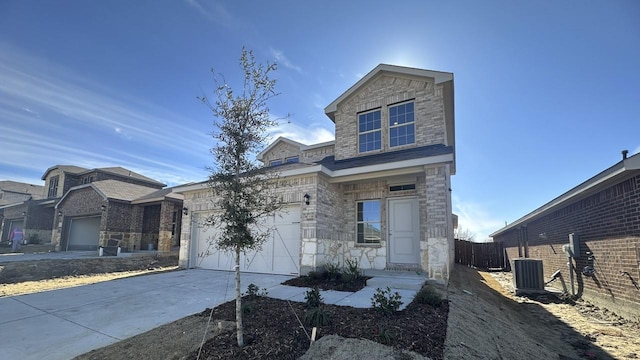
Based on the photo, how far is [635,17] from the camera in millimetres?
6398

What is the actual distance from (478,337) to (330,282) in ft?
13.5

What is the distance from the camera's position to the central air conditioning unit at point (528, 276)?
9.64m

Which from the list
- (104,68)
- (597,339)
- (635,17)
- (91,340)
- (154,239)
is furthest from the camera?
(154,239)

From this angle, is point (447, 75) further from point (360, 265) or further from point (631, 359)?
point (631, 359)

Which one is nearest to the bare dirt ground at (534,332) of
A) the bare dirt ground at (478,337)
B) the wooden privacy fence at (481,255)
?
the bare dirt ground at (478,337)

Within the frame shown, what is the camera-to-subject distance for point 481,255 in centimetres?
1712

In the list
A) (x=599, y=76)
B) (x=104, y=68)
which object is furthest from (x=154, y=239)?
(x=599, y=76)

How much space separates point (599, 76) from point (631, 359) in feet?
24.5

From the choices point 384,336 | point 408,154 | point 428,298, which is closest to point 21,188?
point 408,154

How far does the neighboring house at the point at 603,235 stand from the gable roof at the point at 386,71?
5311 millimetres

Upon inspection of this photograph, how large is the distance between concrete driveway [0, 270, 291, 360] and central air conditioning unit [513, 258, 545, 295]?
26.5ft

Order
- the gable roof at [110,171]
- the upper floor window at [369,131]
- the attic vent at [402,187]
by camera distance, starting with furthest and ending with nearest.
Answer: the gable roof at [110,171]
the upper floor window at [369,131]
the attic vent at [402,187]

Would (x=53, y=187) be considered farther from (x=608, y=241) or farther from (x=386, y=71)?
(x=608, y=241)

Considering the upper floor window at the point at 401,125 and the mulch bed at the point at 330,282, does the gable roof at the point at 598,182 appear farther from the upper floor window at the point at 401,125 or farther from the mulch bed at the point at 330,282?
the mulch bed at the point at 330,282
